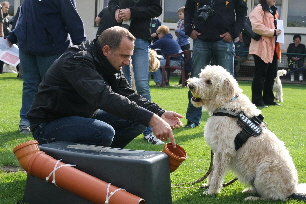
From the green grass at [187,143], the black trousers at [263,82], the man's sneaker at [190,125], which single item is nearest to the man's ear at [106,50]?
the green grass at [187,143]

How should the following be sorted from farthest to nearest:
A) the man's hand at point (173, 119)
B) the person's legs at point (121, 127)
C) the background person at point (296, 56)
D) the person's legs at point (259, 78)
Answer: the background person at point (296, 56)
the person's legs at point (259, 78)
the person's legs at point (121, 127)
the man's hand at point (173, 119)

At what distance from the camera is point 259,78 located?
10.6 metres

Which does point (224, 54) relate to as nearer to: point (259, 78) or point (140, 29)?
point (140, 29)

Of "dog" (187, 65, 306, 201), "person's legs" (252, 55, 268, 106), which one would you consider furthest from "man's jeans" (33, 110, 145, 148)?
"person's legs" (252, 55, 268, 106)

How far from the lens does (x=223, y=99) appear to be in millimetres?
4520

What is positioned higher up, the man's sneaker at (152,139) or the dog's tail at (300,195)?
the dog's tail at (300,195)

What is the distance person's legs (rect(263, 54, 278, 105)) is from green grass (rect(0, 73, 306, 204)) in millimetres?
438

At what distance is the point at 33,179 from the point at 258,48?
732 centimetres

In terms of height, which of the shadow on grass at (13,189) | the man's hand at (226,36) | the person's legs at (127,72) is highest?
the man's hand at (226,36)

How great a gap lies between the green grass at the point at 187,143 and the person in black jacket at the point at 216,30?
108cm

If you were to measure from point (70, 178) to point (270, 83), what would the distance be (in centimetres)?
859

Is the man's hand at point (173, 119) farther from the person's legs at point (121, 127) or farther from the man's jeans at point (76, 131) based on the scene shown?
the person's legs at point (121, 127)

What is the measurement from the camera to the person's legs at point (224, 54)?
23.9 ft

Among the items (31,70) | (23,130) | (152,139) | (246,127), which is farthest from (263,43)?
(246,127)
